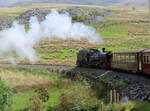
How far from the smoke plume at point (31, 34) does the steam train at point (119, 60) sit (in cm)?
1541

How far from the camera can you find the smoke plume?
48.2 metres

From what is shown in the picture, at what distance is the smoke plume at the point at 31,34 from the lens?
158 ft

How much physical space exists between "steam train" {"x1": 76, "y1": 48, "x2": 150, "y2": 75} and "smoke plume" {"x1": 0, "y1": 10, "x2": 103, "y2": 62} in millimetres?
15408

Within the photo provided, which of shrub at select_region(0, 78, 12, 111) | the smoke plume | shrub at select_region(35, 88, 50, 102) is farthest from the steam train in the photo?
the smoke plume

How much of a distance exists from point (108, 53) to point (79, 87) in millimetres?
11876

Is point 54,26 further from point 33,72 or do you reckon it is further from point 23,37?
point 33,72

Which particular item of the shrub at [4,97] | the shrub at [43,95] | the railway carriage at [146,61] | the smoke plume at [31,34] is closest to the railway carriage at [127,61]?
the railway carriage at [146,61]

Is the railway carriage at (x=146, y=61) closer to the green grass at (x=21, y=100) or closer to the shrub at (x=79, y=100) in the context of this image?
the shrub at (x=79, y=100)

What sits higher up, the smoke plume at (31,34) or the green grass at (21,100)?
the smoke plume at (31,34)

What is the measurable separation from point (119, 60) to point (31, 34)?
3108cm

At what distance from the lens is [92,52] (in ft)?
125

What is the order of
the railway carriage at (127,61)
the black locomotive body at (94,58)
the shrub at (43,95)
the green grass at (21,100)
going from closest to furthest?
the railway carriage at (127,61) < the green grass at (21,100) < the shrub at (43,95) < the black locomotive body at (94,58)

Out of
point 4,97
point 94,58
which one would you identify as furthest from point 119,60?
point 4,97

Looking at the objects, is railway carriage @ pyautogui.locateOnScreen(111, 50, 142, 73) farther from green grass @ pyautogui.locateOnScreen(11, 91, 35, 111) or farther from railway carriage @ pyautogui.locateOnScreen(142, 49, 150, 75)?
green grass @ pyautogui.locateOnScreen(11, 91, 35, 111)
